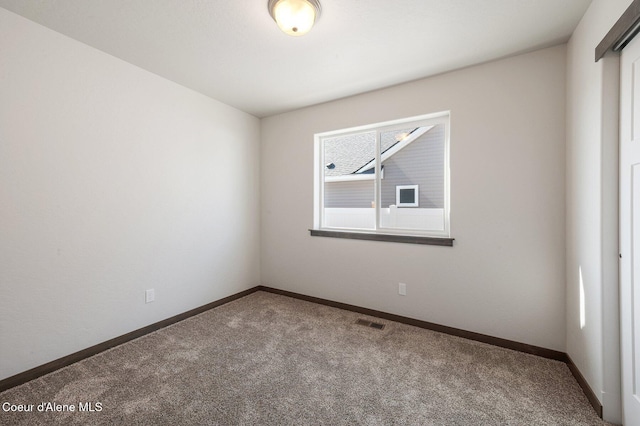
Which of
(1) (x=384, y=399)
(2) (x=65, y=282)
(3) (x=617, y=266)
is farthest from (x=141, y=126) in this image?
(3) (x=617, y=266)

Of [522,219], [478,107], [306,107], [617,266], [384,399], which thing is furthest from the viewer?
[306,107]

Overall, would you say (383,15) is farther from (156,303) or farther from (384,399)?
(156,303)

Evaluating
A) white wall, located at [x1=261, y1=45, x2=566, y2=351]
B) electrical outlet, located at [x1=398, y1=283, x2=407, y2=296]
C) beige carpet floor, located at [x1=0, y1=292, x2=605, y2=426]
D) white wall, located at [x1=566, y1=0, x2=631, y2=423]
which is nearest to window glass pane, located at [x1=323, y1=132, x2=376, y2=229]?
white wall, located at [x1=261, y1=45, x2=566, y2=351]

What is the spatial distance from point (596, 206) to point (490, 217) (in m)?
0.80

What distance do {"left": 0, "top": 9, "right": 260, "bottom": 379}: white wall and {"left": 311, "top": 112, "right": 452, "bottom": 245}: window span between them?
1414 millimetres

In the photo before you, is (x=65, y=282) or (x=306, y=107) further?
(x=306, y=107)

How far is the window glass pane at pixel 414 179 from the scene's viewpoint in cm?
278

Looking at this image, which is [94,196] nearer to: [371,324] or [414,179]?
[371,324]

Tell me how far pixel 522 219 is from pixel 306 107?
2.68 meters

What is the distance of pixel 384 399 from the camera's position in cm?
169

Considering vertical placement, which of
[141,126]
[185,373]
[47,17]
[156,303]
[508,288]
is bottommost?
[185,373]

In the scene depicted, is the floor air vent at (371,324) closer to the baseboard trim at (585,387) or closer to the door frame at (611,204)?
the baseboard trim at (585,387)

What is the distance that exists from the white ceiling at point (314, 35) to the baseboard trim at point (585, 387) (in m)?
2.44

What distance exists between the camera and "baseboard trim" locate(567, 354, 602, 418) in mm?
1569
